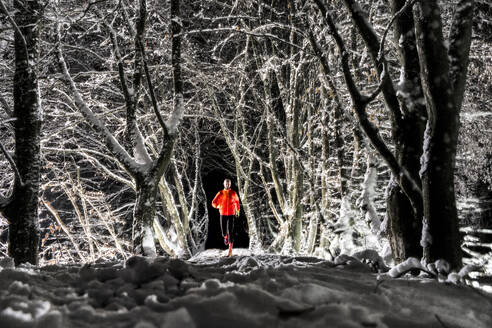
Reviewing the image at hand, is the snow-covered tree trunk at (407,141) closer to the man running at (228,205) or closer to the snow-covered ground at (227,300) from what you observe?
the snow-covered ground at (227,300)

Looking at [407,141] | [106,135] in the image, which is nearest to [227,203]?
[106,135]

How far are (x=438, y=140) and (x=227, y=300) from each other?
7.85ft

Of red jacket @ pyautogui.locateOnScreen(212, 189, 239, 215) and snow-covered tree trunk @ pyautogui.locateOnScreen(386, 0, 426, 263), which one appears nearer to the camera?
snow-covered tree trunk @ pyautogui.locateOnScreen(386, 0, 426, 263)

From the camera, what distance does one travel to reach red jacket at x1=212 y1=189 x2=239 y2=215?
10.9 meters

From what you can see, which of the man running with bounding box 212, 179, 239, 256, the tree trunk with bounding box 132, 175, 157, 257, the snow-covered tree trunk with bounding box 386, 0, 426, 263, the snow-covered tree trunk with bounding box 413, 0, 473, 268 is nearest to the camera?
the snow-covered tree trunk with bounding box 413, 0, 473, 268

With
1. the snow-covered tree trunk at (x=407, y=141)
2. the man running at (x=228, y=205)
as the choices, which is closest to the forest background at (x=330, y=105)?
the snow-covered tree trunk at (x=407, y=141)

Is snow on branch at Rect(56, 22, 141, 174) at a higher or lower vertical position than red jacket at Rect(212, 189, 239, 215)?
higher

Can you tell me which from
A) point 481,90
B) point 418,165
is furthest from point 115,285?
point 481,90

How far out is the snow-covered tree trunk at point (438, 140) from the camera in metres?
3.06

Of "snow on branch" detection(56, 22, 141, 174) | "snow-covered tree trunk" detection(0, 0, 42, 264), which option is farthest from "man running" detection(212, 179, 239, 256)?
"snow-covered tree trunk" detection(0, 0, 42, 264)

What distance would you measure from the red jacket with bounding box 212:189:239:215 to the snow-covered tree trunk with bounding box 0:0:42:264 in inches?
214

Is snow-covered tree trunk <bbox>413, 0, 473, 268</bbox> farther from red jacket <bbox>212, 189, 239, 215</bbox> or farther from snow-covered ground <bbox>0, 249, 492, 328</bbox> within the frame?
red jacket <bbox>212, 189, 239, 215</bbox>

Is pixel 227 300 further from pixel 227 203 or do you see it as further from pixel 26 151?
pixel 227 203

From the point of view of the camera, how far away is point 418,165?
3.77 meters
